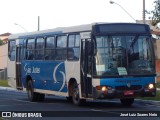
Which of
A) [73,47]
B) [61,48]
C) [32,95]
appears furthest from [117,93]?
[32,95]

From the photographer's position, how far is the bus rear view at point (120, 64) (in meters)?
20.1

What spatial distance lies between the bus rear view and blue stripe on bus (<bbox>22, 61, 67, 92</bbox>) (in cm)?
291

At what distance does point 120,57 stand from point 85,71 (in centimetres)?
142

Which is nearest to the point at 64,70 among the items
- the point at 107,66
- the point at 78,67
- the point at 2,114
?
the point at 78,67

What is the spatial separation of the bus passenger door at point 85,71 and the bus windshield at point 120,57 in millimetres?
468

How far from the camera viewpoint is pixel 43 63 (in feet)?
81.5

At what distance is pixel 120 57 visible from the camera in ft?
66.6

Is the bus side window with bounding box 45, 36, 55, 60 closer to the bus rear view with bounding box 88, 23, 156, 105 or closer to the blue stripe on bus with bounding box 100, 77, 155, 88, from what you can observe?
the bus rear view with bounding box 88, 23, 156, 105

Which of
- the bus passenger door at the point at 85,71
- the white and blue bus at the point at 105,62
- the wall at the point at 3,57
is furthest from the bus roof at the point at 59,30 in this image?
the wall at the point at 3,57

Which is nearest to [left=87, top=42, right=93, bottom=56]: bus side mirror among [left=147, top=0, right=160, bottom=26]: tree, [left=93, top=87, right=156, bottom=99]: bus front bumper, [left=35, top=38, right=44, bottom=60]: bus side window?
[left=93, top=87, right=156, bottom=99]: bus front bumper

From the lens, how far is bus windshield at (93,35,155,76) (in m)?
20.2

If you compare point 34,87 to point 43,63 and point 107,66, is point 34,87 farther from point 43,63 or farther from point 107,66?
point 107,66

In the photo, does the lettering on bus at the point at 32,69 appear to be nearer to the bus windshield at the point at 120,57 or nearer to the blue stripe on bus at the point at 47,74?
the blue stripe on bus at the point at 47,74

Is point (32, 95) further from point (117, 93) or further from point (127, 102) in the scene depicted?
point (117, 93)
